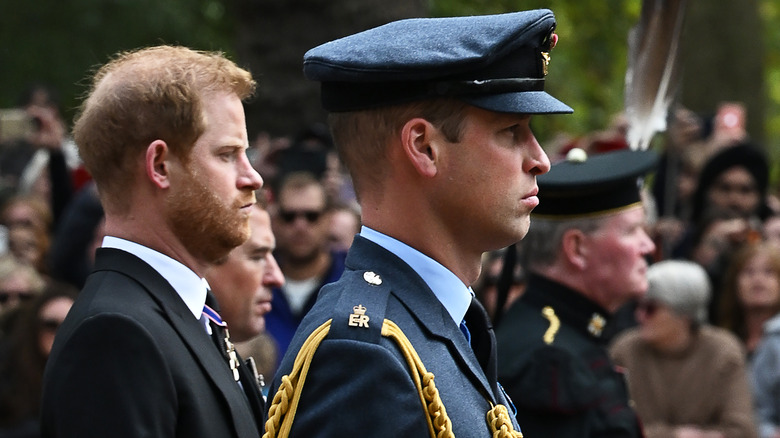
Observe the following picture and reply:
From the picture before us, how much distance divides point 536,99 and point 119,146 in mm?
1024

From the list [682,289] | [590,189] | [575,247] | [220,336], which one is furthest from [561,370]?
[682,289]

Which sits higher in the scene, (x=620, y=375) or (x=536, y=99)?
(x=536, y=99)

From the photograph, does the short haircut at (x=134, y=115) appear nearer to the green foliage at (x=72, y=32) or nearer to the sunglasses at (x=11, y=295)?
the sunglasses at (x=11, y=295)

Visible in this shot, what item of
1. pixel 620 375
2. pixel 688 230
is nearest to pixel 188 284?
pixel 620 375

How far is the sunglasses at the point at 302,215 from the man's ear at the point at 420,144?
4.64 meters

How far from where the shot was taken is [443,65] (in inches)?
101

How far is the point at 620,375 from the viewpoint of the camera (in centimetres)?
460

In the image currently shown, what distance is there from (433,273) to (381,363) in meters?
0.32

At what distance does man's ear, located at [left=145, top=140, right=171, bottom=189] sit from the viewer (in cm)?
301

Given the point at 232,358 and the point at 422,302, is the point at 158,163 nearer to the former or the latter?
the point at 232,358

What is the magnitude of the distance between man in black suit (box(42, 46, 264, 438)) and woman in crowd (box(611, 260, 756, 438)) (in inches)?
145

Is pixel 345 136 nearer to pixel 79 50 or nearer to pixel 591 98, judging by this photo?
pixel 79 50

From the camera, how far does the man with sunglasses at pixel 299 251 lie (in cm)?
677

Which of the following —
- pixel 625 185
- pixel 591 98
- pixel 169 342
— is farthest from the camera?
pixel 591 98
